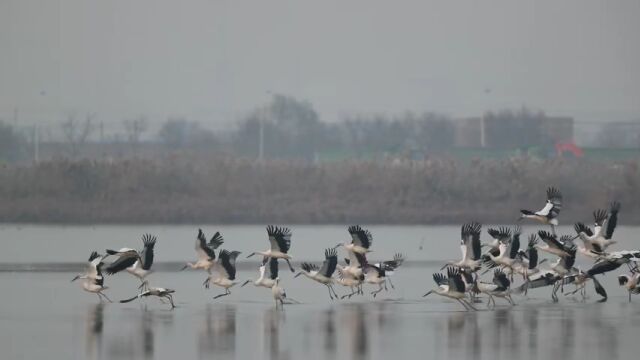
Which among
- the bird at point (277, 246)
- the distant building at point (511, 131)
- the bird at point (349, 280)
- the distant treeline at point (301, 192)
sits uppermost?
the distant building at point (511, 131)

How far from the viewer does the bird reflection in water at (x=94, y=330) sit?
20266 mm

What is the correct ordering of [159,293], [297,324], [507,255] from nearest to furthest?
[297,324] < [159,293] < [507,255]

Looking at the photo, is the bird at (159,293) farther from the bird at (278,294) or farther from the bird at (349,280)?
the bird at (349,280)

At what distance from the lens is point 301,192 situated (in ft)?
204

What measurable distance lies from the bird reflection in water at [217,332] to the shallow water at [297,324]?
1cm

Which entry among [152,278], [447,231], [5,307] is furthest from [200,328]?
[447,231]

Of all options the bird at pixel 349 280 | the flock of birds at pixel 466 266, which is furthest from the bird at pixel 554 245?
the bird at pixel 349 280

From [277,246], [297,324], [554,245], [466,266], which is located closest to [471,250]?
[466,266]

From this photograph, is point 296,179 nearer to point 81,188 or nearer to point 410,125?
point 81,188

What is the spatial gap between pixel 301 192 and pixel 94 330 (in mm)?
39856

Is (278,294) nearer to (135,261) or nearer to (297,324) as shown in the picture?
(297,324)

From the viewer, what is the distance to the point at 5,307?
25438 millimetres

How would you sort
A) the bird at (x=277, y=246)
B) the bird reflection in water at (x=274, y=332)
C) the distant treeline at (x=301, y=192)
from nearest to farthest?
1. the bird reflection in water at (x=274, y=332)
2. the bird at (x=277, y=246)
3. the distant treeline at (x=301, y=192)

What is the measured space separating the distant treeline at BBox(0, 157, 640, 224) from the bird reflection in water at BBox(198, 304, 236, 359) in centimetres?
3178
